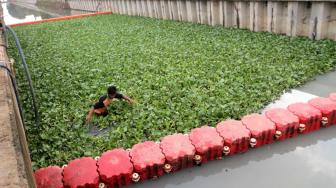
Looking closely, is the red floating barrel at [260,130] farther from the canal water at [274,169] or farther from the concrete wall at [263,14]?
the concrete wall at [263,14]

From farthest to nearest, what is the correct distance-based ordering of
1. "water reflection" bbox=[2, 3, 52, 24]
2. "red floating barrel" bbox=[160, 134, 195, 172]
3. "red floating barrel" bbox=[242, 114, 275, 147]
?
1. "water reflection" bbox=[2, 3, 52, 24]
2. "red floating barrel" bbox=[242, 114, 275, 147]
3. "red floating barrel" bbox=[160, 134, 195, 172]

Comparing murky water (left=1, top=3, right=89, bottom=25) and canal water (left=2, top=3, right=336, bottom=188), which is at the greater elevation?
canal water (left=2, top=3, right=336, bottom=188)

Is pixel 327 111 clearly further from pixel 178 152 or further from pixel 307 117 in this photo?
pixel 178 152

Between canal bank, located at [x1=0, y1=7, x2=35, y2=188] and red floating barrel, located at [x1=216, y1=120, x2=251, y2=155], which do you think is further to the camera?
red floating barrel, located at [x1=216, y1=120, x2=251, y2=155]

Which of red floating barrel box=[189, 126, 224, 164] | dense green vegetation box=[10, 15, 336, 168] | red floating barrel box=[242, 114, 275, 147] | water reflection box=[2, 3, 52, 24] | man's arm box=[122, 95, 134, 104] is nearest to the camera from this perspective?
red floating barrel box=[189, 126, 224, 164]

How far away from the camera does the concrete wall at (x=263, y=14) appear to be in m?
8.19

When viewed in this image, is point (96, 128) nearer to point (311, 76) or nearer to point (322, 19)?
point (311, 76)

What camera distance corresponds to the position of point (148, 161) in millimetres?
3682

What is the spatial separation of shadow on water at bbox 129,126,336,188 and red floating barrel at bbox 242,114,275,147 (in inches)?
3.7

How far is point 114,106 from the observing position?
18.5 feet

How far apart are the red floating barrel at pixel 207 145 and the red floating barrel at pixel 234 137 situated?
0.08 meters

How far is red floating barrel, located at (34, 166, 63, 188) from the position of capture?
136 inches

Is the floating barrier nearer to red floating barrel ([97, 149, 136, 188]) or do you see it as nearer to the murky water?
red floating barrel ([97, 149, 136, 188])

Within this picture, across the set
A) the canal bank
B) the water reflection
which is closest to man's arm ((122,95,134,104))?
the canal bank
